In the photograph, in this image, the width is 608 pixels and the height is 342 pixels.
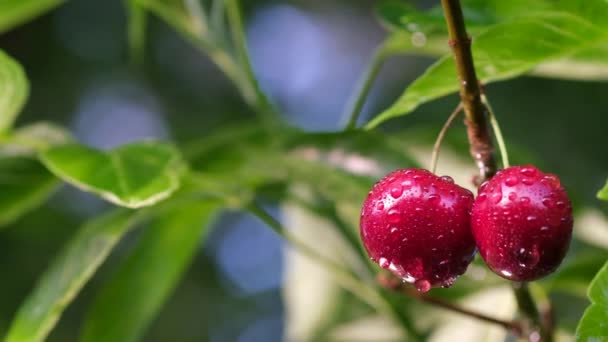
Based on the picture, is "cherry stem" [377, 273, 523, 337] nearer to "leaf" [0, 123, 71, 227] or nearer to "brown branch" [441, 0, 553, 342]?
"brown branch" [441, 0, 553, 342]

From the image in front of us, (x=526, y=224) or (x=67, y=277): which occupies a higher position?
(x=526, y=224)

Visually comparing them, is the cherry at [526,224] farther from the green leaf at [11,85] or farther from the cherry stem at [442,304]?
the green leaf at [11,85]

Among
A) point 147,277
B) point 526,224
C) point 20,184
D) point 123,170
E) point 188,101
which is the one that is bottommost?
point 188,101

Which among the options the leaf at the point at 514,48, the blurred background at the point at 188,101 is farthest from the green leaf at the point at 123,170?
the blurred background at the point at 188,101

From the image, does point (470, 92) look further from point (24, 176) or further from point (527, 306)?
point (24, 176)

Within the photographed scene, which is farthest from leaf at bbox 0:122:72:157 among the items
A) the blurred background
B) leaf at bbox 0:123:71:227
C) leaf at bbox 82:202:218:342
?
the blurred background

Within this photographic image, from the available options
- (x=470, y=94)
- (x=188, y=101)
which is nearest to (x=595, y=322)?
(x=470, y=94)

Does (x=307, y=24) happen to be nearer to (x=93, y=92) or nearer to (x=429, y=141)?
(x=93, y=92)
